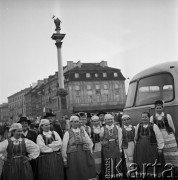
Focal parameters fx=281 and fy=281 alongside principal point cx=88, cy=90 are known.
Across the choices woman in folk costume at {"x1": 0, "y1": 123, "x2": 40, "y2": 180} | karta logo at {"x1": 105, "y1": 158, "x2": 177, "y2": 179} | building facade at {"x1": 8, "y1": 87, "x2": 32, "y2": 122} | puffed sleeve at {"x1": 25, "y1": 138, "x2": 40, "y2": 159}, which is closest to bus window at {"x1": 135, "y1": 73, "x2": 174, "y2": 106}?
karta logo at {"x1": 105, "y1": 158, "x2": 177, "y2": 179}

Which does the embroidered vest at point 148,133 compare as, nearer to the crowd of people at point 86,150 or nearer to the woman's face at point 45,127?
the crowd of people at point 86,150

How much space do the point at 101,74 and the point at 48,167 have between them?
55482 millimetres

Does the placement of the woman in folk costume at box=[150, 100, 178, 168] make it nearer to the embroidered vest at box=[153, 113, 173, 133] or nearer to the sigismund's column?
the embroidered vest at box=[153, 113, 173, 133]

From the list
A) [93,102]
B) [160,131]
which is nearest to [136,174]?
Answer: [160,131]

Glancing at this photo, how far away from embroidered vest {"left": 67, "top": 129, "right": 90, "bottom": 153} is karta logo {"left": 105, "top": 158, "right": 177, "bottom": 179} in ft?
3.58

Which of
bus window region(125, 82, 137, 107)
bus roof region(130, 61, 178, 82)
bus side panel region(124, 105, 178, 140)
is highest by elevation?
bus roof region(130, 61, 178, 82)

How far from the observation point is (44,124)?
632cm

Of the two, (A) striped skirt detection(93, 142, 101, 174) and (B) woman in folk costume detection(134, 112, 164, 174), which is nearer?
(B) woman in folk costume detection(134, 112, 164, 174)

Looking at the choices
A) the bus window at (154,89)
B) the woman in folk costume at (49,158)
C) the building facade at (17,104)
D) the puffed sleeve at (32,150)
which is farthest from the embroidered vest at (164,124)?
the building facade at (17,104)

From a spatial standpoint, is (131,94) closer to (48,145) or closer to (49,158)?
(48,145)

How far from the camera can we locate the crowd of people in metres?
5.79

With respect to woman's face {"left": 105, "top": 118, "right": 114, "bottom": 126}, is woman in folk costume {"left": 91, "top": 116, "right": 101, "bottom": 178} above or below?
below

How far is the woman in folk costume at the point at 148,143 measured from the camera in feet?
22.2

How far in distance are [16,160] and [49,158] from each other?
2.46 ft
